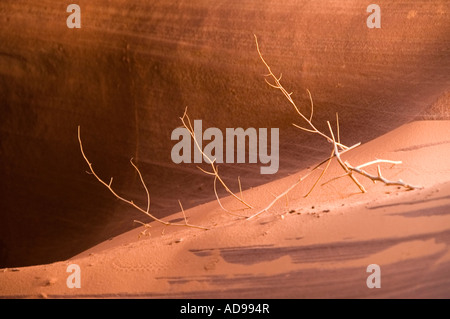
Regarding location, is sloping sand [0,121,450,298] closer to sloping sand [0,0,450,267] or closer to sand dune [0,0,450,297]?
sand dune [0,0,450,297]

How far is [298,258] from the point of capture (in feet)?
7.06

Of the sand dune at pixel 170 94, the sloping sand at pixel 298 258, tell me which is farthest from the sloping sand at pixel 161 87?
the sloping sand at pixel 298 258

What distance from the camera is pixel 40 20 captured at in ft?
17.9

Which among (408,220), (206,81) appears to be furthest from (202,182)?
(408,220)

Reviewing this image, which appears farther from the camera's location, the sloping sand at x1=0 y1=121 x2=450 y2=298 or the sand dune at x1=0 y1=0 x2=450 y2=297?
the sand dune at x1=0 y1=0 x2=450 y2=297

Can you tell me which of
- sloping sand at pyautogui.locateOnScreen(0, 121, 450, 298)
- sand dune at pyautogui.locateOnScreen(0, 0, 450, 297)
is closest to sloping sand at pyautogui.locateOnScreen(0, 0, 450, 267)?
sand dune at pyautogui.locateOnScreen(0, 0, 450, 297)

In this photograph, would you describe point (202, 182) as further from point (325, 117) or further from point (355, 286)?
point (355, 286)

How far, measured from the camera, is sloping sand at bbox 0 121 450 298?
6.42 feet

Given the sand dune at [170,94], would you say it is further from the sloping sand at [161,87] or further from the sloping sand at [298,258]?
the sloping sand at [298,258]
